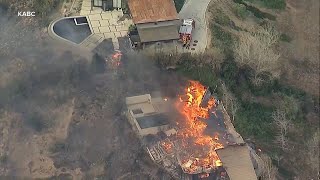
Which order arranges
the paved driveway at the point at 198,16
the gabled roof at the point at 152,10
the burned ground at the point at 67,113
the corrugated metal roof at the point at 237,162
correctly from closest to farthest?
the corrugated metal roof at the point at 237,162 < the burned ground at the point at 67,113 < the gabled roof at the point at 152,10 < the paved driveway at the point at 198,16

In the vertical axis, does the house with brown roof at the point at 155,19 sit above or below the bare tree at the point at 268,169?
above

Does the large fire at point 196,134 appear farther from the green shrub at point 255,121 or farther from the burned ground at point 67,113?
the green shrub at point 255,121

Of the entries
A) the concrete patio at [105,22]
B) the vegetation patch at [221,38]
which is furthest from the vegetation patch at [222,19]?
the concrete patio at [105,22]

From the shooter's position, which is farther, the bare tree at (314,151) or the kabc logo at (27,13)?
the kabc logo at (27,13)

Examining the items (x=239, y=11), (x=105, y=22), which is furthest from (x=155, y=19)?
(x=239, y=11)

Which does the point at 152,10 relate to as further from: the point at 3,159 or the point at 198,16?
the point at 3,159

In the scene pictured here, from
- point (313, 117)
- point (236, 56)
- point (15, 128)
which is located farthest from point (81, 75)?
point (313, 117)

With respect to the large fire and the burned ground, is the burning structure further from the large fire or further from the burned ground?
the burned ground

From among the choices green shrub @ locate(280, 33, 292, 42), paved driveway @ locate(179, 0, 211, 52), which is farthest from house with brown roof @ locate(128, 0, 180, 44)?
green shrub @ locate(280, 33, 292, 42)
